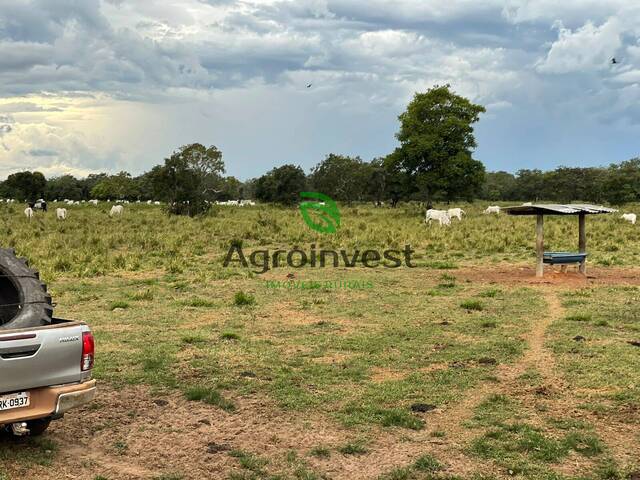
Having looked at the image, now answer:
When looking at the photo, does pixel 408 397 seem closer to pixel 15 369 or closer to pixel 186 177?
pixel 15 369

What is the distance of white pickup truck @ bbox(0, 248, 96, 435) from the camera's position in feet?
18.1

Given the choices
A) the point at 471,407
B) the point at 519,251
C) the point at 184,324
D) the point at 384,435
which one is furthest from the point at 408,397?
the point at 519,251

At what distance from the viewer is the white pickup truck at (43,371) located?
551cm

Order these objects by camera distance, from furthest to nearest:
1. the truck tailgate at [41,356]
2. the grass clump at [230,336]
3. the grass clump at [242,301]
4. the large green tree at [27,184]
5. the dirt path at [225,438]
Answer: the large green tree at [27,184], the grass clump at [242,301], the grass clump at [230,336], the dirt path at [225,438], the truck tailgate at [41,356]

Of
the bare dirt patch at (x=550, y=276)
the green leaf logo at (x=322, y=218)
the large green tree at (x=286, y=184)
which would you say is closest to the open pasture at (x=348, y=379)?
the bare dirt patch at (x=550, y=276)

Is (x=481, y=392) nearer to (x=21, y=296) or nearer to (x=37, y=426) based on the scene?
(x=37, y=426)

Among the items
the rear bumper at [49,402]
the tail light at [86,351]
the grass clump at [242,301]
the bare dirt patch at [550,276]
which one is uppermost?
the tail light at [86,351]

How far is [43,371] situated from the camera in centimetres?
573

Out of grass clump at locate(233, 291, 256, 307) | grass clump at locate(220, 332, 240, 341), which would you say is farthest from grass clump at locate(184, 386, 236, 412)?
grass clump at locate(233, 291, 256, 307)

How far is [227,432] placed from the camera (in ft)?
23.1

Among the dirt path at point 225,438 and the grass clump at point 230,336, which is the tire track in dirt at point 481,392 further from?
the grass clump at point 230,336

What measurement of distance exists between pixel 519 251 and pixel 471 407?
19294mm

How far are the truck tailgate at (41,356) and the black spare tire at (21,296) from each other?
46 centimetres

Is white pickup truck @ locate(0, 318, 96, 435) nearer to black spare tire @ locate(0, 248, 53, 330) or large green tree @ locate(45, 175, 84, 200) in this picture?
black spare tire @ locate(0, 248, 53, 330)
